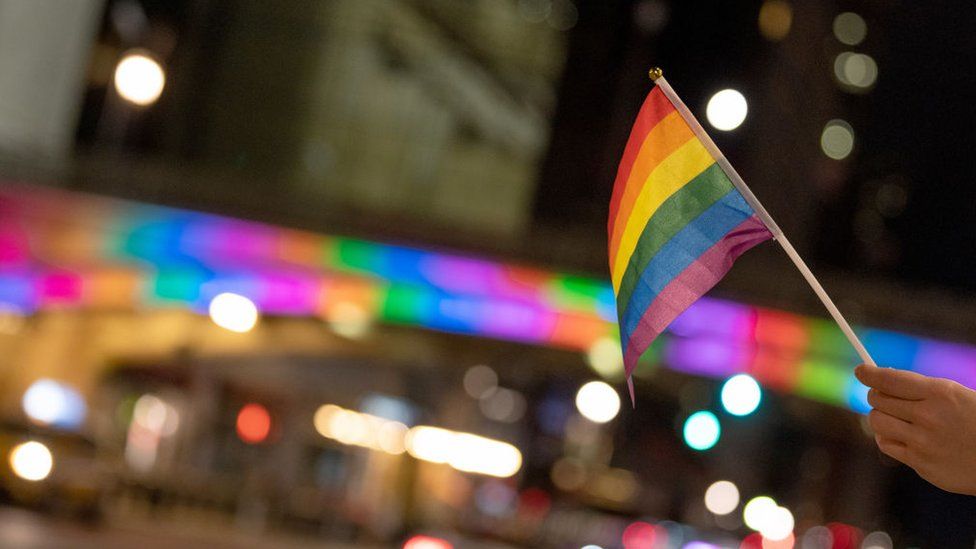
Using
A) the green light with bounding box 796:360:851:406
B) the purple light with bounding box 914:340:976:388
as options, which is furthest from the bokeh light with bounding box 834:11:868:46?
the purple light with bounding box 914:340:976:388

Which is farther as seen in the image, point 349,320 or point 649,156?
point 349,320

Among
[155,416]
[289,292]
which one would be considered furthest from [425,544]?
[155,416]

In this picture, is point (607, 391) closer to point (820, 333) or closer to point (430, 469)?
point (430, 469)

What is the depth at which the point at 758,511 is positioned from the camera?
43.2 metres

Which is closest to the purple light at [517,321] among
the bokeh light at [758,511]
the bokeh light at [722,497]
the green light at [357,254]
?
the green light at [357,254]

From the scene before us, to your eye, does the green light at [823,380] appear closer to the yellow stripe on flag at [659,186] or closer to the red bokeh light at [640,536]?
the red bokeh light at [640,536]

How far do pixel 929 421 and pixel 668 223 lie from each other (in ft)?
4.50

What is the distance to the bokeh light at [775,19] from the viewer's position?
1029 inches

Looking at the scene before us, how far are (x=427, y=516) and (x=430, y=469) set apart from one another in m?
1.18

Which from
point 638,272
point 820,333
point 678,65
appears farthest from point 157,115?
point 638,272

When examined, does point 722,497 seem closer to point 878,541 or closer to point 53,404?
point 878,541

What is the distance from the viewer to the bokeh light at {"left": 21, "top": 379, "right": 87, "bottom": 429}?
83.3ft

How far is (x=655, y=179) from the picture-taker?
4535 millimetres

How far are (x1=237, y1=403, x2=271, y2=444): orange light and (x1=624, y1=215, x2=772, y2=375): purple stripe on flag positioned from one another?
27177 millimetres
